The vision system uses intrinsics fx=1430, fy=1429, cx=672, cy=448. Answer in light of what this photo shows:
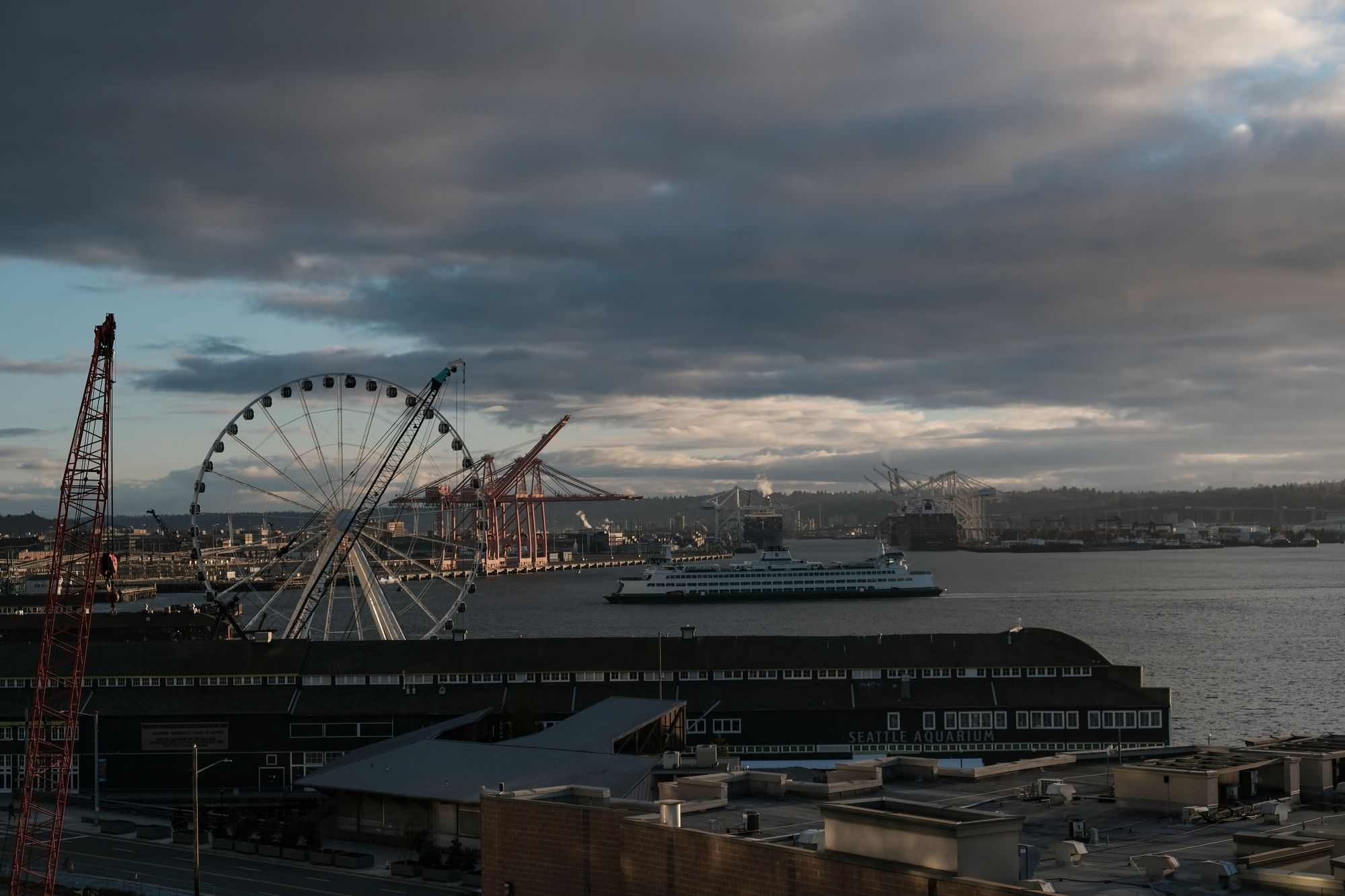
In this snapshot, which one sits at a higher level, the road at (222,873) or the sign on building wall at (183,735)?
the sign on building wall at (183,735)

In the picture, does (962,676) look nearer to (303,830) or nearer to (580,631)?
(303,830)

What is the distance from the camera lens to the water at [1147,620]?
5647 centimetres

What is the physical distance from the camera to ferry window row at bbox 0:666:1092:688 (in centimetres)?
3959

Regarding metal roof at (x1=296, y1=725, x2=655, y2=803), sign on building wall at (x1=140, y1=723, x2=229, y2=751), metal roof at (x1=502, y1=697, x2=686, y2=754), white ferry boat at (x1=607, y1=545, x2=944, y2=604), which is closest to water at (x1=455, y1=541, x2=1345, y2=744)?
white ferry boat at (x1=607, y1=545, x2=944, y2=604)

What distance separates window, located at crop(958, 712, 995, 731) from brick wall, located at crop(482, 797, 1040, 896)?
890 inches

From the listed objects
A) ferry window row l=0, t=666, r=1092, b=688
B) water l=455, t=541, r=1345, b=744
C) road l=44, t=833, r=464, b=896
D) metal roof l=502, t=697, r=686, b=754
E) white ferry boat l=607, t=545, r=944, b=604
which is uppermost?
ferry window row l=0, t=666, r=1092, b=688

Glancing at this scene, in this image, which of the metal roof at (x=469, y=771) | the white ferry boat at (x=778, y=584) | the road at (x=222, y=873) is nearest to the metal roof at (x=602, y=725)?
the metal roof at (x=469, y=771)

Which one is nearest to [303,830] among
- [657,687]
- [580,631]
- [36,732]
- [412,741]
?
[412,741]

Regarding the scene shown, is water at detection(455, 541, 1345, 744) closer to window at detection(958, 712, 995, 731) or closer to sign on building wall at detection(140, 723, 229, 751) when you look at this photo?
window at detection(958, 712, 995, 731)

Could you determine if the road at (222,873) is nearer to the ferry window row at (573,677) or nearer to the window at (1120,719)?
the ferry window row at (573,677)

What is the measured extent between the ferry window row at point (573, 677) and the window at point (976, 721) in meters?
1.52

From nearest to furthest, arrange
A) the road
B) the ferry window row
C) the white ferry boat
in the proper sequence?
the road → the ferry window row → the white ferry boat

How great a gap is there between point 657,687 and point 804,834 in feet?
81.6

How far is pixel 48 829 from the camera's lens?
3241cm
